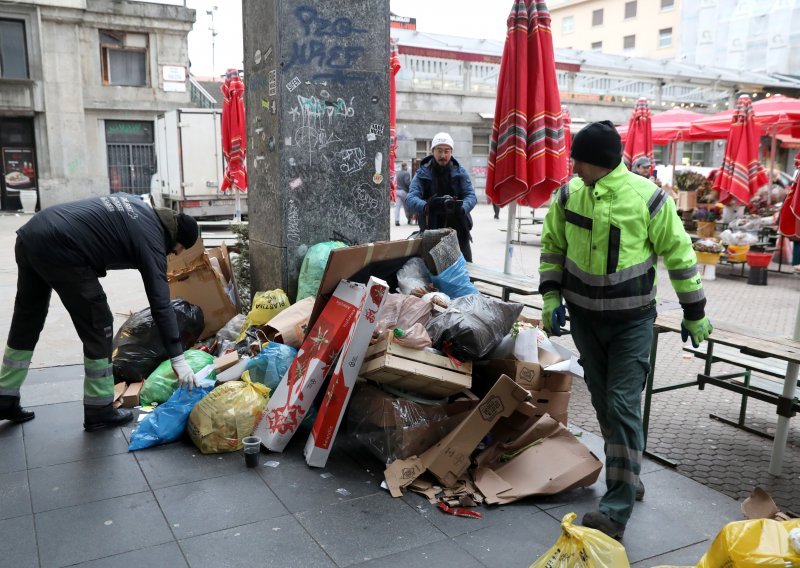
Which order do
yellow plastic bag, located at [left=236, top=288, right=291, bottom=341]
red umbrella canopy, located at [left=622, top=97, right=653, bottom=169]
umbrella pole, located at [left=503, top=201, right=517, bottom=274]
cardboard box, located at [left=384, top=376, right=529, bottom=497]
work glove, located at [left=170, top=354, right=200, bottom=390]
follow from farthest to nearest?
red umbrella canopy, located at [left=622, top=97, right=653, bottom=169], umbrella pole, located at [left=503, top=201, right=517, bottom=274], yellow plastic bag, located at [left=236, top=288, right=291, bottom=341], work glove, located at [left=170, top=354, right=200, bottom=390], cardboard box, located at [left=384, top=376, right=529, bottom=497]

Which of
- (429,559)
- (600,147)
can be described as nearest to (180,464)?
(429,559)

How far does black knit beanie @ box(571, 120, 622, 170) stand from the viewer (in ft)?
9.89

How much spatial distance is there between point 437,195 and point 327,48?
1.81 meters

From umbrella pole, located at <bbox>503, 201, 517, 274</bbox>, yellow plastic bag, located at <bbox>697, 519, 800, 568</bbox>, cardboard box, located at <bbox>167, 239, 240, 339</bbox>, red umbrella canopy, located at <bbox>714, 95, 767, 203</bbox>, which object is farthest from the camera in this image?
red umbrella canopy, located at <bbox>714, 95, 767, 203</bbox>

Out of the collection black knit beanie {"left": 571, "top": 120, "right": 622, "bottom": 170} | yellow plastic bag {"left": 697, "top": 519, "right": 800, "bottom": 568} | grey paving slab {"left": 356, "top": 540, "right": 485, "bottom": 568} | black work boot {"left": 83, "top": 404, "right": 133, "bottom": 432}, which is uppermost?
black knit beanie {"left": 571, "top": 120, "right": 622, "bottom": 170}

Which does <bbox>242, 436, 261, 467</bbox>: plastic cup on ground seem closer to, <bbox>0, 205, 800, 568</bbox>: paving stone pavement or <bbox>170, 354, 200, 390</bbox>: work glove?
<bbox>0, 205, 800, 568</bbox>: paving stone pavement

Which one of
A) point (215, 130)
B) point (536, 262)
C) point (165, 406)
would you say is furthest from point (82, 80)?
point (165, 406)

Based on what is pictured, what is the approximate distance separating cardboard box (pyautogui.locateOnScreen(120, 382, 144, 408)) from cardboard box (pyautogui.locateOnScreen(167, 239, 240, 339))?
98 centimetres

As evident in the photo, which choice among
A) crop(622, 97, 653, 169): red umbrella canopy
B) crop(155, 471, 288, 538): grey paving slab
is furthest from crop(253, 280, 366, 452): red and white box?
crop(622, 97, 653, 169): red umbrella canopy

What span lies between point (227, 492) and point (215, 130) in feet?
47.6

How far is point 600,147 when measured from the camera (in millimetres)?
3021

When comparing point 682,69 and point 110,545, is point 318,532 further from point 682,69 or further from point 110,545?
point 682,69

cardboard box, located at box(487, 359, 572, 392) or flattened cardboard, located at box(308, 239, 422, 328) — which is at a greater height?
flattened cardboard, located at box(308, 239, 422, 328)

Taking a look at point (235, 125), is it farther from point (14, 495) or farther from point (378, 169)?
point (14, 495)
